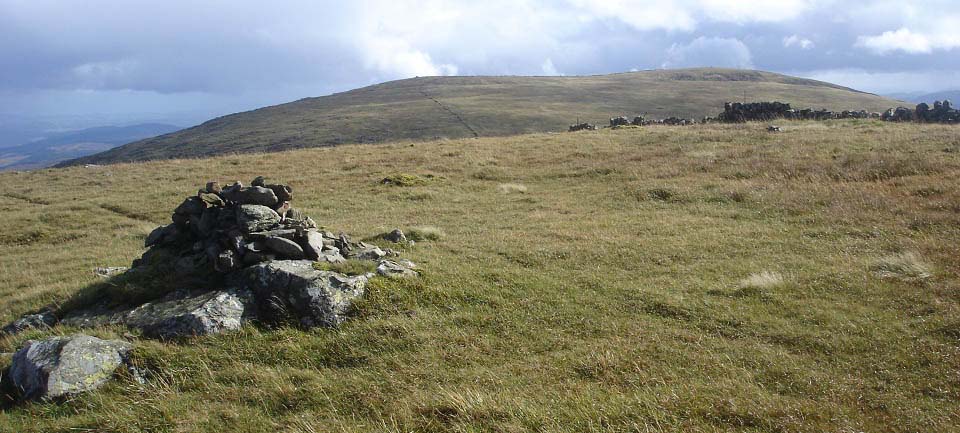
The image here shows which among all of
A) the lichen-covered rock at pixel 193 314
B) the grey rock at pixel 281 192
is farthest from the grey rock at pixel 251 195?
the lichen-covered rock at pixel 193 314

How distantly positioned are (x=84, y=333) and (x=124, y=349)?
3.92 feet

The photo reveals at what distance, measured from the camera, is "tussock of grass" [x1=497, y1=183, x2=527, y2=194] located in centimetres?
2512

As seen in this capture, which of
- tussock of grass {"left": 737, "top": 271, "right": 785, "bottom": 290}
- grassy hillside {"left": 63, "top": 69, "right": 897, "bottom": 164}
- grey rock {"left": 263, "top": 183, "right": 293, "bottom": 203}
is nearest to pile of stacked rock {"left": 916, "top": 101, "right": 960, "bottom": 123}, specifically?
tussock of grass {"left": 737, "top": 271, "right": 785, "bottom": 290}

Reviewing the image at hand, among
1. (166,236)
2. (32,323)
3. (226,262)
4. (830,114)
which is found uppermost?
(830,114)

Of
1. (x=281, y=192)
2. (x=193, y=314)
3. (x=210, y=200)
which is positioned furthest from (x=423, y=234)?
(x=193, y=314)

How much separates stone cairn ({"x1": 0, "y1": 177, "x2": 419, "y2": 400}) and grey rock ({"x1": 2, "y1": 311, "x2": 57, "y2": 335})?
27mm

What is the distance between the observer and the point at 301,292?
1056 cm

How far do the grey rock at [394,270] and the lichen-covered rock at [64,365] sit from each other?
4.73 metres

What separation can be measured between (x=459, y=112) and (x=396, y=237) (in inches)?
4514

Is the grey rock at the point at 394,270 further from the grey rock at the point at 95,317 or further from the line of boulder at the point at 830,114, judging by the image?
the line of boulder at the point at 830,114

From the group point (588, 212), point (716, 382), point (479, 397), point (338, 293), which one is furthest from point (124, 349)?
point (588, 212)

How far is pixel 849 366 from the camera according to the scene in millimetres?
7996

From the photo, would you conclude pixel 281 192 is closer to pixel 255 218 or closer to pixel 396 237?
pixel 255 218

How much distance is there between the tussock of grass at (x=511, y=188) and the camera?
25.1 meters
